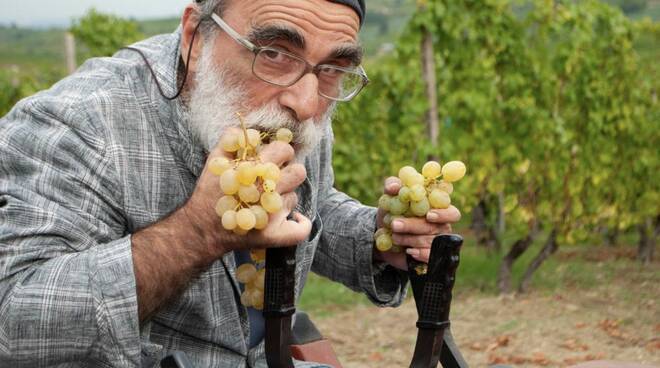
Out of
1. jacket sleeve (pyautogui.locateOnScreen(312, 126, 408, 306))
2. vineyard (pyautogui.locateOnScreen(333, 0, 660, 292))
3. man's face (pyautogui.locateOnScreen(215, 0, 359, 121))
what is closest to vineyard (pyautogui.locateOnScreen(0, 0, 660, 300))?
vineyard (pyautogui.locateOnScreen(333, 0, 660, 292))

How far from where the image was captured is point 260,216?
1631mm

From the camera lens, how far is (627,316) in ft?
20.4

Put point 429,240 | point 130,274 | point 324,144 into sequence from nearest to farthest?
point 130,274, point 429,240, point 324,144

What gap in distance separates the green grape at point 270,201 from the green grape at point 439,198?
18.2 inches

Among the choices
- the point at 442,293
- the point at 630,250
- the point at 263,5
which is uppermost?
the point at 263,5

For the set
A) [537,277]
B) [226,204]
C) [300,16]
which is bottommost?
[537,277]

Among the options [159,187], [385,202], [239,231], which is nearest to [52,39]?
[159,187]

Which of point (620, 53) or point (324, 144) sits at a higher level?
point (620, 53)

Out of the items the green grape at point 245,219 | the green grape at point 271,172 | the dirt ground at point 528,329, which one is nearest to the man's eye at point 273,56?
the green grape at point 271,172

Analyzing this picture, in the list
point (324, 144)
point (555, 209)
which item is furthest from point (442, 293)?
point (555, 209)

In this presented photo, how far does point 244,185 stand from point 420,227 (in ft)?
1.82

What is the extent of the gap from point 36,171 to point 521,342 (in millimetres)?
4339

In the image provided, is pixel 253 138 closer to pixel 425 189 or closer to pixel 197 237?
pixel 197 237

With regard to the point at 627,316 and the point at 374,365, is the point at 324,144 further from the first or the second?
the point at 627,316
